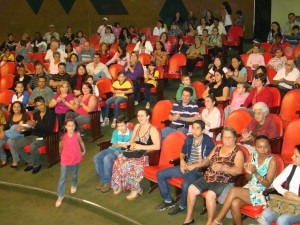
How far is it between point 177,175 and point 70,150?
1.43 metres

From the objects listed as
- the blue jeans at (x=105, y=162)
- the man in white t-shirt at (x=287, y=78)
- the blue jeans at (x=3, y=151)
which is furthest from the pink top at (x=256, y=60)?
the blue jeans at (x=3, y=151)

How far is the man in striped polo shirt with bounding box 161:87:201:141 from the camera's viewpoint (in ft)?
21.1

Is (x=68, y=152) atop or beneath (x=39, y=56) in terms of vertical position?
beneath

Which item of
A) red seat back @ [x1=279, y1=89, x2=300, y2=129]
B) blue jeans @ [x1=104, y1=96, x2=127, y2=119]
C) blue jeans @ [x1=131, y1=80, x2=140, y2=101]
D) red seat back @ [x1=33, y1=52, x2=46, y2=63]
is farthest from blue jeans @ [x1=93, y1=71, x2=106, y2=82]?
red seat back @ [x1=279, y1=89, x2=300, y2=129]

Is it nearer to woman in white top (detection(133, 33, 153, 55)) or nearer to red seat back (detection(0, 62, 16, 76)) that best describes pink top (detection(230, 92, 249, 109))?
woman in white top (detection(133, 33, 153, 55))

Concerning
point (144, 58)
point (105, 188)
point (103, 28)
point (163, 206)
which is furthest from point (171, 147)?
point (103, 28)

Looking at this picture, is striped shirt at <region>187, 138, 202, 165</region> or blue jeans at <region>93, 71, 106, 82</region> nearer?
striped shirt at <region>187, 138, 202, 165</region>

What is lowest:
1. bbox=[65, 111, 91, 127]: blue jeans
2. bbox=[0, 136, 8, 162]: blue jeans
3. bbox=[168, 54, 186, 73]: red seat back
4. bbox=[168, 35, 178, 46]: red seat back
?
bbox=[0, 136, 8, 162]: blue jeans

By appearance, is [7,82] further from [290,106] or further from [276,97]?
[290,106]

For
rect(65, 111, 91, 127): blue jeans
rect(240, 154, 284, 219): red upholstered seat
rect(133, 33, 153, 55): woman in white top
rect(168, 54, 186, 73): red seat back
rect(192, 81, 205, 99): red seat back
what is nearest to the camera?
rect(240, 154, 284, 219): red upholstered seat

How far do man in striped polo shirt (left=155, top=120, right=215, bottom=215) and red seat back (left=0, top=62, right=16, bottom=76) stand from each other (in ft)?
19.8

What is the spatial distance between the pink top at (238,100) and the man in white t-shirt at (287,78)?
0.87 meters

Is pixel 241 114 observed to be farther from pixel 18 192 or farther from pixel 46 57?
pixel 46 57

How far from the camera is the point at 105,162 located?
19.5ft
